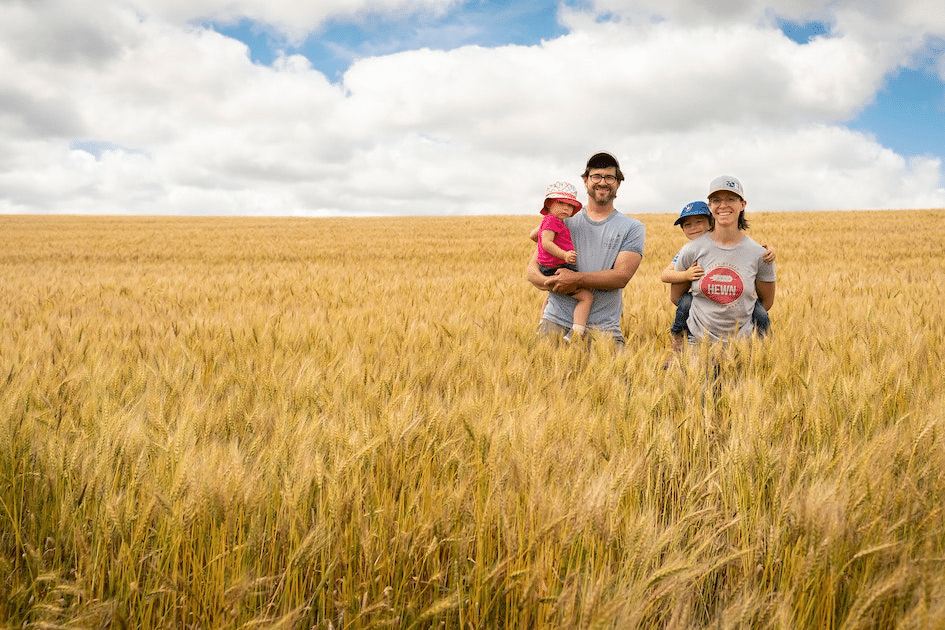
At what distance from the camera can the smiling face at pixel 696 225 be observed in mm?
3789

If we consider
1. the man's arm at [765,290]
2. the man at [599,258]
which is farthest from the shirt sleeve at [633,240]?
the man's arm at [765,290]

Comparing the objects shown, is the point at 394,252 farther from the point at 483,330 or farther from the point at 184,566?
the point at 184,566

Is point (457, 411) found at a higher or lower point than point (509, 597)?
higher

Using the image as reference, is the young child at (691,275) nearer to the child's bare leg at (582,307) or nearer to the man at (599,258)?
the man at (599,258)

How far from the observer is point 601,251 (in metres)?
3.87

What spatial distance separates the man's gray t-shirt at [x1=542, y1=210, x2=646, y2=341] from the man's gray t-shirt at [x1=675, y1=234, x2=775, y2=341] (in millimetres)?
468

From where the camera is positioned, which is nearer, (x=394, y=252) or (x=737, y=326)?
(x=737, y=326)

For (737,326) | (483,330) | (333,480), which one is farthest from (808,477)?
(483,330)

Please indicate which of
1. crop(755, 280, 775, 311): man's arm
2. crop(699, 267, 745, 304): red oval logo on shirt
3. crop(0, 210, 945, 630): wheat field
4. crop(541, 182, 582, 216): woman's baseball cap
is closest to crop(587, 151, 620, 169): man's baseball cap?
crop(541, 182, 582, 216): woman's baseball cap

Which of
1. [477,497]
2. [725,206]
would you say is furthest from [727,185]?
[477,497]

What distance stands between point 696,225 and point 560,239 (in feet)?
2.92

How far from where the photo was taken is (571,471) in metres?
1.51

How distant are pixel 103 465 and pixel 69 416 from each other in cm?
54

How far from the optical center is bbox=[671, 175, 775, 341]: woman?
3.31 metres
